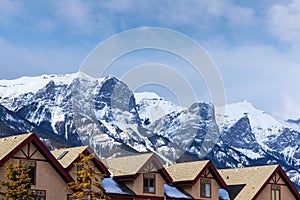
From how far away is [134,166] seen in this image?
240 feet

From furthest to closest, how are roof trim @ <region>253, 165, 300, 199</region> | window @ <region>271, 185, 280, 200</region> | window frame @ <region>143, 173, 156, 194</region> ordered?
window @ <region>271, 185, 280, 200</region>
roof trim @ <region>253, 165, 300, 199</region>
window frame @ <region>143, 173, 156, 194</region>

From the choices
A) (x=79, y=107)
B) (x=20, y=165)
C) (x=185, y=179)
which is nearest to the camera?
(x=20, y=165)

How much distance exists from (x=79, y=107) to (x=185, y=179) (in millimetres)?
118045

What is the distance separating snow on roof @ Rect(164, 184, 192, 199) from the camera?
74.7 m

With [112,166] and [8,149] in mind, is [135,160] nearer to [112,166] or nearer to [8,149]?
[112,166]

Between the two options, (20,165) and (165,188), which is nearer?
(20,165)

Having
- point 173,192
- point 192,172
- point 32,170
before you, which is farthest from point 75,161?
point 192,172

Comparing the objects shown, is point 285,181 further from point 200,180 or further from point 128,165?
point 128,165

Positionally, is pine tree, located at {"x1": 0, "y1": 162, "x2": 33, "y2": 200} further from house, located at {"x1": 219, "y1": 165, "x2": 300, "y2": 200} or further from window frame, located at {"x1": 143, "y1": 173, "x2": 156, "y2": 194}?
house, located at {"x1": 219, "y1": 165, "x2": 300, "y2": 200}

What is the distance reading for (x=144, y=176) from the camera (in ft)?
239

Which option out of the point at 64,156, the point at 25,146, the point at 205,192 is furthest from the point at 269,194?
the point at 25,146

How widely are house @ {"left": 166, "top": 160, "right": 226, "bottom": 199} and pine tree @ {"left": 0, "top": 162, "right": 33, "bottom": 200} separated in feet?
69.4

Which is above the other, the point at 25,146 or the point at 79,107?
the point at 79,107

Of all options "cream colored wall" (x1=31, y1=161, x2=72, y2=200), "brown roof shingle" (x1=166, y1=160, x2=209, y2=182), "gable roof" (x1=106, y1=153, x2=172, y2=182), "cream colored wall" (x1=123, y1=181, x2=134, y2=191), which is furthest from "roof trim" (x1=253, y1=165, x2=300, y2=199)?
"cream colored wall" (x1=31, y1=161, x2=72, y2=200)
